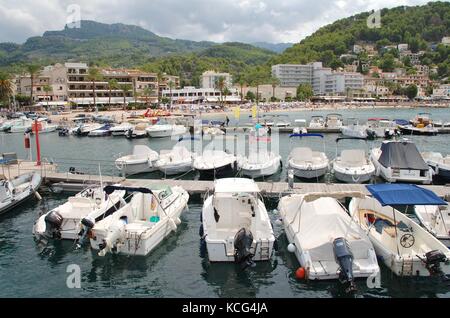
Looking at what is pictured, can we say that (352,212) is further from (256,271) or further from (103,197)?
(103,197)

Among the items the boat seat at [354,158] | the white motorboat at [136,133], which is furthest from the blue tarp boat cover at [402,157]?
the white motorboat at [136,133]

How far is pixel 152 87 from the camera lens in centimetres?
13562

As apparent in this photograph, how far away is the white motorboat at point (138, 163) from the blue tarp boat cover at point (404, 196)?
65.2ft

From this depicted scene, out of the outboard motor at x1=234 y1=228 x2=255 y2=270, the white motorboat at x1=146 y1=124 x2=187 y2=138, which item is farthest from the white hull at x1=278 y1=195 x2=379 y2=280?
the white motorboat at x1=146 y1=124 x2=187 y2=138

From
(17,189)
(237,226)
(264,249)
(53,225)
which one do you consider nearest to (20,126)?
(17,189)

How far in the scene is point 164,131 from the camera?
59188 mm

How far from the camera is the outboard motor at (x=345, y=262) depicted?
12734 mm

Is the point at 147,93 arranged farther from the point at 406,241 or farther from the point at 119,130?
the point at 406,241

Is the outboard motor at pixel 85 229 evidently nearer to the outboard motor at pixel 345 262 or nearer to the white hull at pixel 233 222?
the white hull at pixel 233 222

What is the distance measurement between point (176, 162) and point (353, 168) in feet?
42.4

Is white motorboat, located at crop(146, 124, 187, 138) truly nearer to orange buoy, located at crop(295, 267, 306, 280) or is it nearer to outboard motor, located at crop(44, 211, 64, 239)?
outboard motor, located at crop(44, 211, 64, 239)

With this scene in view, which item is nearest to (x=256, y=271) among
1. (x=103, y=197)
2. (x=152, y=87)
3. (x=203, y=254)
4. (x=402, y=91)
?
(x=203, y=254)
